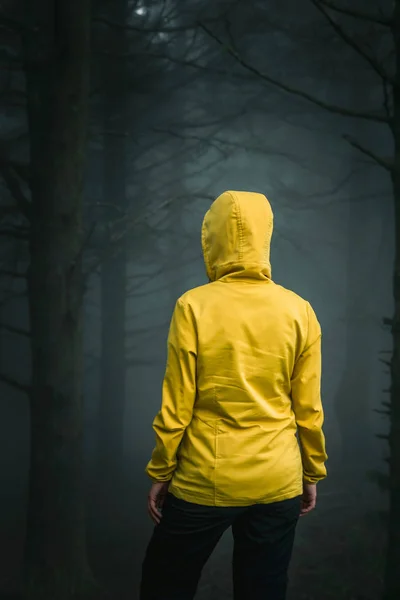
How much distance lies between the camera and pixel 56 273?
282 cm

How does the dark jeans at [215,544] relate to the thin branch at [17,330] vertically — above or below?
below

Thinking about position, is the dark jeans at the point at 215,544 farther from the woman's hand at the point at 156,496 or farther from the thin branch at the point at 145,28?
the thin branch at the point at 145,28

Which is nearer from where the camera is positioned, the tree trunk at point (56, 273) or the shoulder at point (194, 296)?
the shoulder at point (194, 296)

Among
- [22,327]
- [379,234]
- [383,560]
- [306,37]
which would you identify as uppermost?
[306,37]

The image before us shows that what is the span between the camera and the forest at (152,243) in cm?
281

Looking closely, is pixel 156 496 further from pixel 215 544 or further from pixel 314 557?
pixel 314 557

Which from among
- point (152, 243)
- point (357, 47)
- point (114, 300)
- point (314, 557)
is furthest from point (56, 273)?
point (314, 557)

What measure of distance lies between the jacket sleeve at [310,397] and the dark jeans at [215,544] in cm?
15

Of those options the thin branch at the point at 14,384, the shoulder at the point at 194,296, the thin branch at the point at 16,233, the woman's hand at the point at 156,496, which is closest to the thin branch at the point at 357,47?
the shoulder at the point at 194,296

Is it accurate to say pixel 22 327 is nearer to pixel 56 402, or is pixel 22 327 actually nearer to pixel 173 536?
pixel 56 402

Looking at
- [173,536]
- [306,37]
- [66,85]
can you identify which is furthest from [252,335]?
[306,37]

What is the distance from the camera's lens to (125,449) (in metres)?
2.98

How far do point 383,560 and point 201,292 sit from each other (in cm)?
207

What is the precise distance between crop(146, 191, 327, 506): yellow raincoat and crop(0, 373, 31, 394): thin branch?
1.40m
